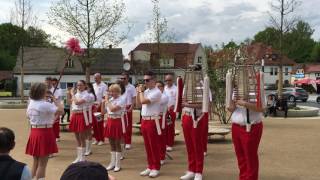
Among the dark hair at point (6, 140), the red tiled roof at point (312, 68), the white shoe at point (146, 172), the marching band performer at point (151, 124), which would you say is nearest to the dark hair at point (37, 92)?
the marching band performer at point (151, 124)

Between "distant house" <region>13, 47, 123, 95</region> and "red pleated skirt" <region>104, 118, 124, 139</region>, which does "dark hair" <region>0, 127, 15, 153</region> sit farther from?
"distant house" <region>13, 47, 123, 95</region>

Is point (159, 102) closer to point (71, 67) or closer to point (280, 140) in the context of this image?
point (280, 140)

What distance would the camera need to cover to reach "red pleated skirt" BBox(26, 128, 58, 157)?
7879 millimetres

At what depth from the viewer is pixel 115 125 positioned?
977 centimetres

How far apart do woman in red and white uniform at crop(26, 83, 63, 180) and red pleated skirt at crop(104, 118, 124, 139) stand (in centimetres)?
178

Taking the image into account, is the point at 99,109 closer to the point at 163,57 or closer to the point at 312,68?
the point at 163,57

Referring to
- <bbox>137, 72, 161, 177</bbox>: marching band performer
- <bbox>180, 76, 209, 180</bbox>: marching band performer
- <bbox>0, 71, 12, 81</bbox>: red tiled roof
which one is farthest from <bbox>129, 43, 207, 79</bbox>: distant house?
<bbox>0, 71, 12, 81</bbox>: red tiled roof

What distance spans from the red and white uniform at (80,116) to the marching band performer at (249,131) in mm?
4066

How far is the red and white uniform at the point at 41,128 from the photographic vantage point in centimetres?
777

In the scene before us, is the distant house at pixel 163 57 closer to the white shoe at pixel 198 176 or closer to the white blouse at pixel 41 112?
the white shoe at pixel 198 176

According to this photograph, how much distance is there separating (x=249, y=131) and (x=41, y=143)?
10.4ft

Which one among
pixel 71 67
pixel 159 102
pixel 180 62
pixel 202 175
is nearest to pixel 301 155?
pixel 202 175

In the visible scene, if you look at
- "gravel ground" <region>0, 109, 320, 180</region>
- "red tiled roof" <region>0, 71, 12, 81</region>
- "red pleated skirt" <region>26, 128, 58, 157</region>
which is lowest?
"gravel ground" <region>0, 109, 320, 180</region>

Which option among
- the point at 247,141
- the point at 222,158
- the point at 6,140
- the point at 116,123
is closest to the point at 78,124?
the point at 116,123
